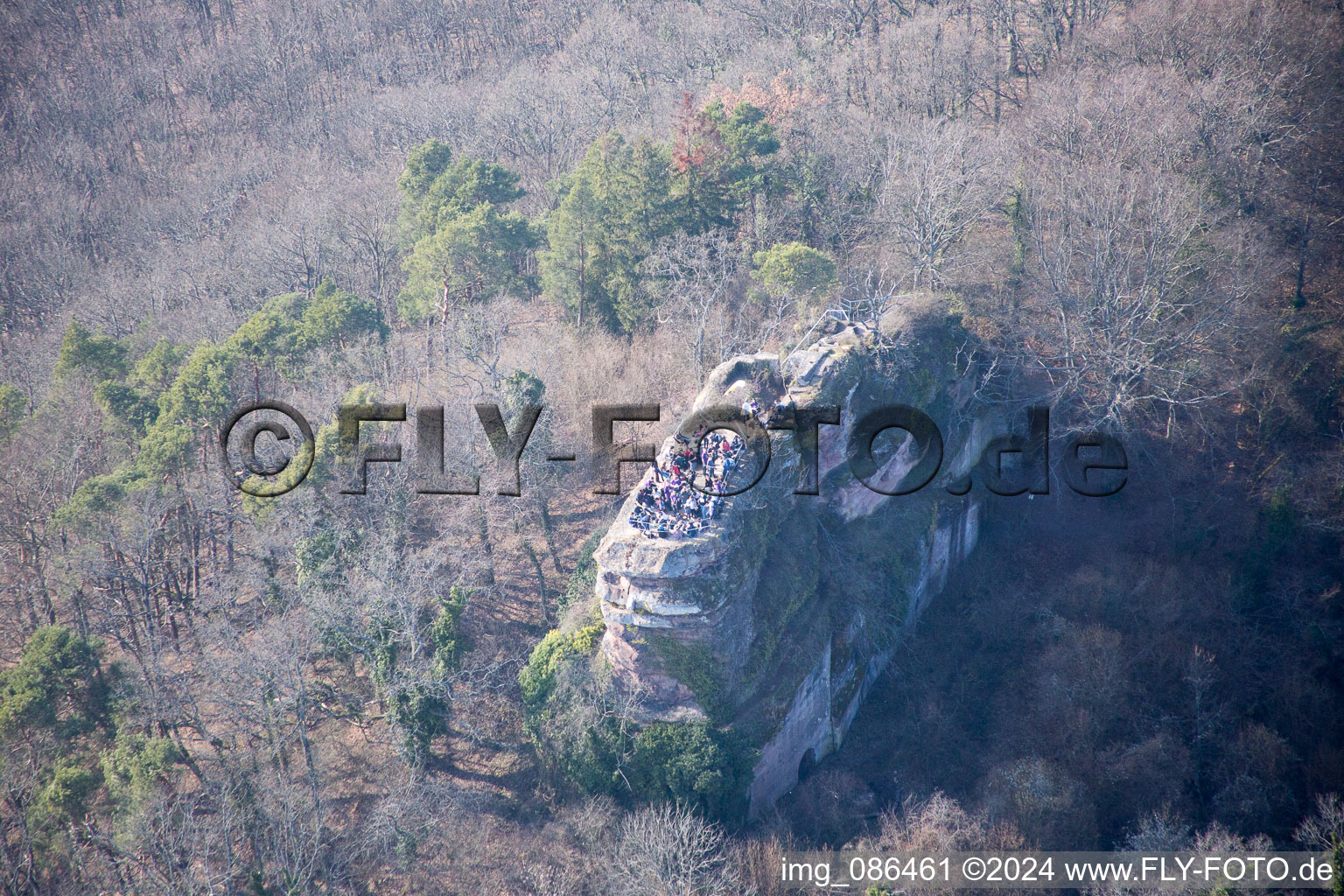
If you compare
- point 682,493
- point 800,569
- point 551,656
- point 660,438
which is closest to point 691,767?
point 551,656

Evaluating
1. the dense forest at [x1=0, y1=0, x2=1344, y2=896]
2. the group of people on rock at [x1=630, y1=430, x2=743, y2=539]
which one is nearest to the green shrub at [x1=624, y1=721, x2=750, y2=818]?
the dense forest at [x1=0, y1=0, x2=1344, y2=896]

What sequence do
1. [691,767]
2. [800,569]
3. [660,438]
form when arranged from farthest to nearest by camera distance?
[660,438] < [800,569] < [691,767]

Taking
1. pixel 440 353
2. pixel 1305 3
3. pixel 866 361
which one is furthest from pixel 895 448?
pixel 1305 3

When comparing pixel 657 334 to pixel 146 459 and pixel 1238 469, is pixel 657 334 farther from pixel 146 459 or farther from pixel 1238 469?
pixel 1238 469

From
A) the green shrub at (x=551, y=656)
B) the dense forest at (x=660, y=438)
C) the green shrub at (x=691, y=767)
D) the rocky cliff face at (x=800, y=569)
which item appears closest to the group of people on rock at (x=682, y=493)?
the rocky cliff face at (x=800, y=569)

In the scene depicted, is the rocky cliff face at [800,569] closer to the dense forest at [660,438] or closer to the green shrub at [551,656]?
the green shrub at [551,656]

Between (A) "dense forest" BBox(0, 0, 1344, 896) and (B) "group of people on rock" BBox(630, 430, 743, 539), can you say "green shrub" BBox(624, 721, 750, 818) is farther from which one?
(B) "group of people on rock" BBox(630, 430, 743, 539)

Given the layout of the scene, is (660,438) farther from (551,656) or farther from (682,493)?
(551,656)
